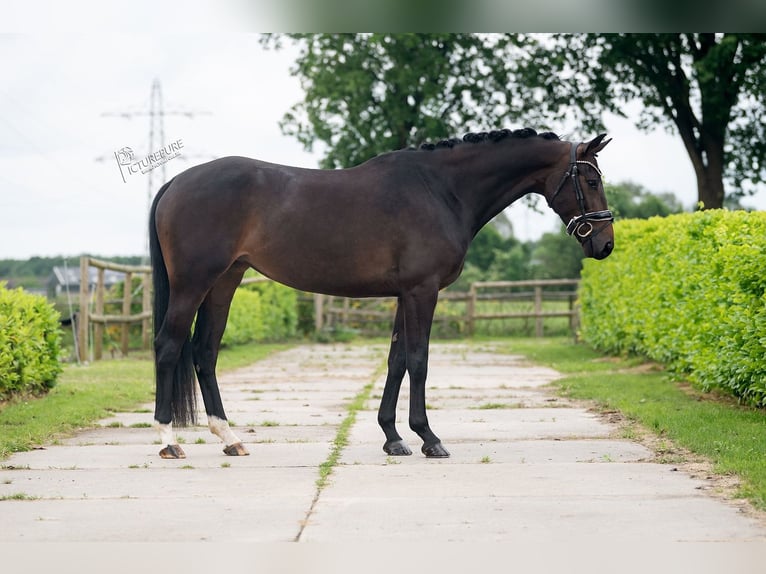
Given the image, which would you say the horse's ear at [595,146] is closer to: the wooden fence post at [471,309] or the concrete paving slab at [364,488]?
the concrete paving slab at [364,488]

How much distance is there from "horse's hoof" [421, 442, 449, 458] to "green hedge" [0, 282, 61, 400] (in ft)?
13.9

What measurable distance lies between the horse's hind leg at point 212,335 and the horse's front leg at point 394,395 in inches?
39.1

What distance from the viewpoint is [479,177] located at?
20.8 ft

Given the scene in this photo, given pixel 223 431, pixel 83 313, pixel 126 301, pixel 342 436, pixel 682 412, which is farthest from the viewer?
pixel 126 301

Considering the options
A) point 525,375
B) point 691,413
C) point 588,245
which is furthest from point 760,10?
point 525,375

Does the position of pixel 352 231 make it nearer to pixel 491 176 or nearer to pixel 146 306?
pixel 491 176

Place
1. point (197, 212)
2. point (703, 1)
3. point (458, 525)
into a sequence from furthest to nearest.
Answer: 1. point (197, 212)
2. point (703, 1)
3. point (458, 525)

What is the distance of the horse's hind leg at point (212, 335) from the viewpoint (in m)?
6.34

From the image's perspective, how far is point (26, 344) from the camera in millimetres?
8867

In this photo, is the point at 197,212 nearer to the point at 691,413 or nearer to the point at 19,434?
the point at 19,434

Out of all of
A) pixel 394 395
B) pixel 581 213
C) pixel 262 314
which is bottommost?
pixel 394 395

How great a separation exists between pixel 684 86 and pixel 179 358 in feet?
50.8

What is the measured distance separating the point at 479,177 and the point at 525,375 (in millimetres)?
6272

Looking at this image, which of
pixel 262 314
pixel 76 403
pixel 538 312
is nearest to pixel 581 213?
pixel 76 403
